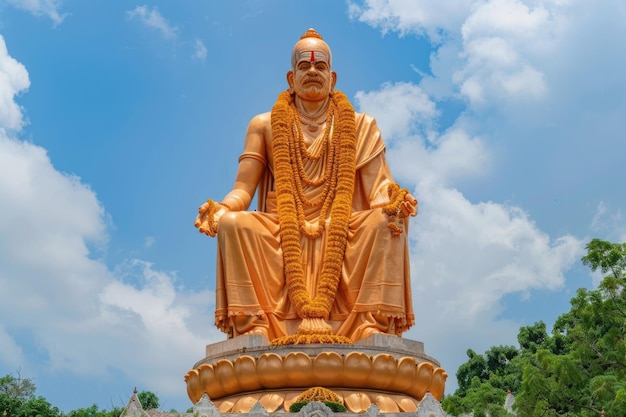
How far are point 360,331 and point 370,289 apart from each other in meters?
0.60

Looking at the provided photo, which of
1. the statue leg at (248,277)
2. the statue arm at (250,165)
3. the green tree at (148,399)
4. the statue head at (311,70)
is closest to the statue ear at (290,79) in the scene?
the statue head at (311,70)

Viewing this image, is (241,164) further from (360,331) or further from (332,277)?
(360,331)

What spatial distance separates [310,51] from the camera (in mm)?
13414

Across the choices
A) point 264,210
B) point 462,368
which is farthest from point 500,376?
point 264,210

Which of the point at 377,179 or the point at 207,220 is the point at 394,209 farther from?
the point at 207,220

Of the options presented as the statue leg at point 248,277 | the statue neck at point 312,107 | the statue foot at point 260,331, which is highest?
the statue neck at point 312,107

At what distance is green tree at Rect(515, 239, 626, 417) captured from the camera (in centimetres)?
1389

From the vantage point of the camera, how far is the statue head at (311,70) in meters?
13.4

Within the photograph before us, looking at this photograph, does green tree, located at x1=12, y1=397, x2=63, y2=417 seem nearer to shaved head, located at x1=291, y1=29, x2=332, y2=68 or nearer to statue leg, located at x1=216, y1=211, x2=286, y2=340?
statue leg, located at x1=216, y1=211, x2=286, y2=340

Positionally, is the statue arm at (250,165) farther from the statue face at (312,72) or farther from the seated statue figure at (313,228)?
the statue face at (312,72)

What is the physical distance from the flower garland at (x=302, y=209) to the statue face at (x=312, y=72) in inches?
11.1

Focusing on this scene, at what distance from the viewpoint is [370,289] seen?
11.8 metres

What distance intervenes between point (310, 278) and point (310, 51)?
3542 millimetres

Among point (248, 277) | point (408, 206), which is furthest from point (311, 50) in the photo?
point (248, 277)
